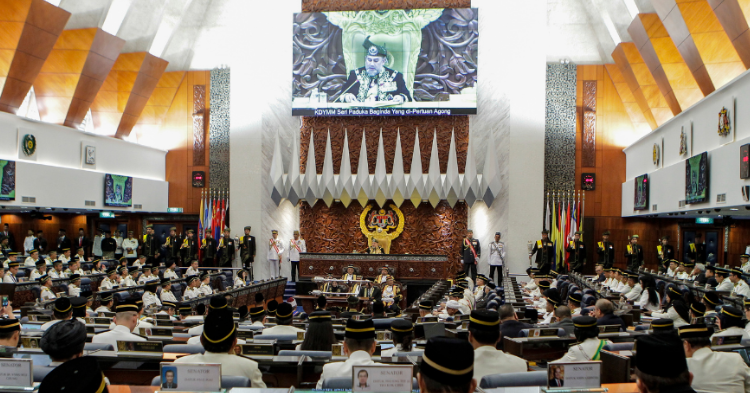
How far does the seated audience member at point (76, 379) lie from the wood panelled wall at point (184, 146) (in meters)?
19.5

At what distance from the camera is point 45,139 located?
614 inches

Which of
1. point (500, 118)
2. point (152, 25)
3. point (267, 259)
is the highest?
point (152, 25)

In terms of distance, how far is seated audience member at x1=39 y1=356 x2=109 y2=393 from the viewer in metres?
2.25

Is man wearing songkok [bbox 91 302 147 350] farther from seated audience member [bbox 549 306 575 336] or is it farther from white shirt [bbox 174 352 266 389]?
seated audience member [bbox 549 306 575 336]

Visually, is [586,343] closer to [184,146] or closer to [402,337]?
[402,337]

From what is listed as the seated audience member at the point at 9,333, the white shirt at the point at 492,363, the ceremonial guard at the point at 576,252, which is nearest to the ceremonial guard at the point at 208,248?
→ the ceremonial guard at the point at 576,252

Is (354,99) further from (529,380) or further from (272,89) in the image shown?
(529,380)

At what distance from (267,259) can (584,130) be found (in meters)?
11.9

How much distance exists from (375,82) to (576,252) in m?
8.81

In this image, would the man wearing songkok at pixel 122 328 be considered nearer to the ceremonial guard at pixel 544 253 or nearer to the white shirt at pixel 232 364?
the white shirt at pixel 232 364

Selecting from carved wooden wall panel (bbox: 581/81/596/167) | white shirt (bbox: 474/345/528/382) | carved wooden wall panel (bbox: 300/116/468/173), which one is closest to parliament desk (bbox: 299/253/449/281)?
carved wooden wall panel (bbox: 300/116/468/173)

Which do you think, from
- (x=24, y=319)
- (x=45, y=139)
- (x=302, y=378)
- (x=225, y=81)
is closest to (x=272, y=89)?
(x=225, y=81)

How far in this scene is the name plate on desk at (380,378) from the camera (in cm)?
298

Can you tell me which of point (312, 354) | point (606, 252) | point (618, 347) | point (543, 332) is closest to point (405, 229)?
point (606, 252)
